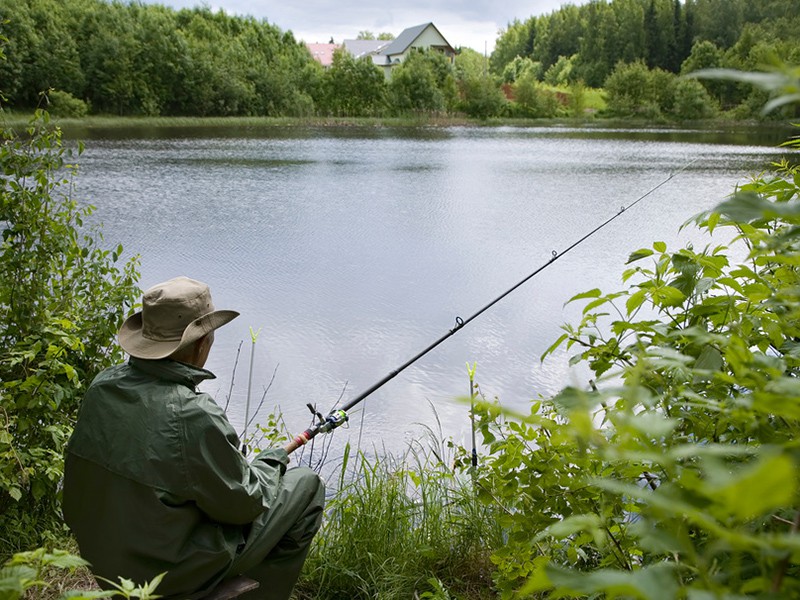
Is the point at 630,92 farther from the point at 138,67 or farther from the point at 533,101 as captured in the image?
the point at 138,67

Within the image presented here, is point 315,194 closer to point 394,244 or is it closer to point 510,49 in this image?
point 394,244

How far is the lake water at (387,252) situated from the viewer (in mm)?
5504

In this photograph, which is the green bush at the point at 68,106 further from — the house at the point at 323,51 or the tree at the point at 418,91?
the house at the point at 323,51

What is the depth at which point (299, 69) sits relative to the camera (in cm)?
5775

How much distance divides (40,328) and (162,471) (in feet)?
4.18

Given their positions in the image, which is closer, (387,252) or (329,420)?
(329,420)

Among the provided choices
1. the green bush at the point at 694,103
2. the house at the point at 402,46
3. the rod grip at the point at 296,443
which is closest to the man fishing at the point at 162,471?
the rod grip at the point at 296,443

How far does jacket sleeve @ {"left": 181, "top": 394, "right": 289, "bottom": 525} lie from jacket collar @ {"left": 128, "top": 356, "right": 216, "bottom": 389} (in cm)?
7

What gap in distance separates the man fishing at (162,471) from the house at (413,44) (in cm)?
8297

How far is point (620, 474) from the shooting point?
1487mm

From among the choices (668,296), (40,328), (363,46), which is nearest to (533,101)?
(363,46)

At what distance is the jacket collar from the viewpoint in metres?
1.91

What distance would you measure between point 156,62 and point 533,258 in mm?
42671

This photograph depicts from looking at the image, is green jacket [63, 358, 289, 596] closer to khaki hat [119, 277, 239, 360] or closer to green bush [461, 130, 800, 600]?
khaki hat [119, 277, 239, 360]
